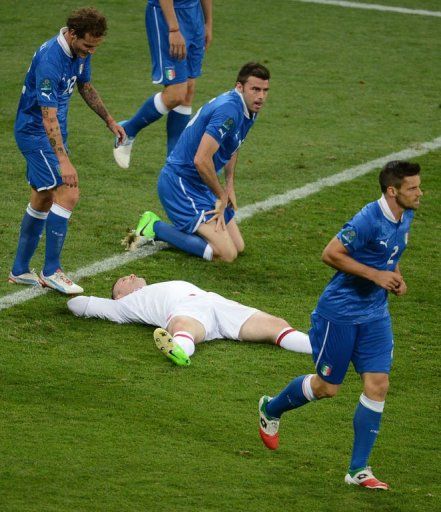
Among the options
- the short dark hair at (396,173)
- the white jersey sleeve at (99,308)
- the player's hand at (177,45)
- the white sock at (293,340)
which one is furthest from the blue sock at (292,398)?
the player's hand at (177,45)

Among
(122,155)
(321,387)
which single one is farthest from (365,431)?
(122,155)

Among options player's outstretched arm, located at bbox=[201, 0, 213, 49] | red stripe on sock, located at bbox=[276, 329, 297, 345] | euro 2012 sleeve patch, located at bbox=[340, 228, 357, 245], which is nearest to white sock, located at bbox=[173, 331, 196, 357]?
red stripe on sock, located at bbox=[276, 329, 297, 345]

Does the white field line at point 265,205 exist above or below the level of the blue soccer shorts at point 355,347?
below

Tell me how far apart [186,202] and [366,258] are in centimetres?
367

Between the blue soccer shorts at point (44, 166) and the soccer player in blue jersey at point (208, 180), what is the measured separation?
1.22 m

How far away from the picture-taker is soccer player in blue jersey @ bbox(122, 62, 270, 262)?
30.8ft

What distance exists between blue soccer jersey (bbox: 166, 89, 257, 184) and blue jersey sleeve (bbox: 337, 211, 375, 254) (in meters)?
3.28

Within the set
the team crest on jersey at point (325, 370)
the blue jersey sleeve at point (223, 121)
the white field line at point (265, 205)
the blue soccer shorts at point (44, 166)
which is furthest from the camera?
the blue jersey sleeve at point (223, 121)

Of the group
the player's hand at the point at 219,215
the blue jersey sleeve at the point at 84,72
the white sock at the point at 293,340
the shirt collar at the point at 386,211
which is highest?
the shirt collar at the point at 386,211

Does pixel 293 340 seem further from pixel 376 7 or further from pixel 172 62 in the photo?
pixel 376 7

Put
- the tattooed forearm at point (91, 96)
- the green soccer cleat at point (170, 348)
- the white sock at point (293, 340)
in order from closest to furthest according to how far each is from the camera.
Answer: the green soccer cleat at point (170, 348)
the white sock at point (293, 340)
the tattooed forearm at point (91, 96)

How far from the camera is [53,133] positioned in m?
8.34

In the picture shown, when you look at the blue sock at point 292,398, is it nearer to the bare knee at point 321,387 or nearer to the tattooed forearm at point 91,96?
the bare knee at point 321,387

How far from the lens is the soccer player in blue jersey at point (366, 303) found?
6.23 m
